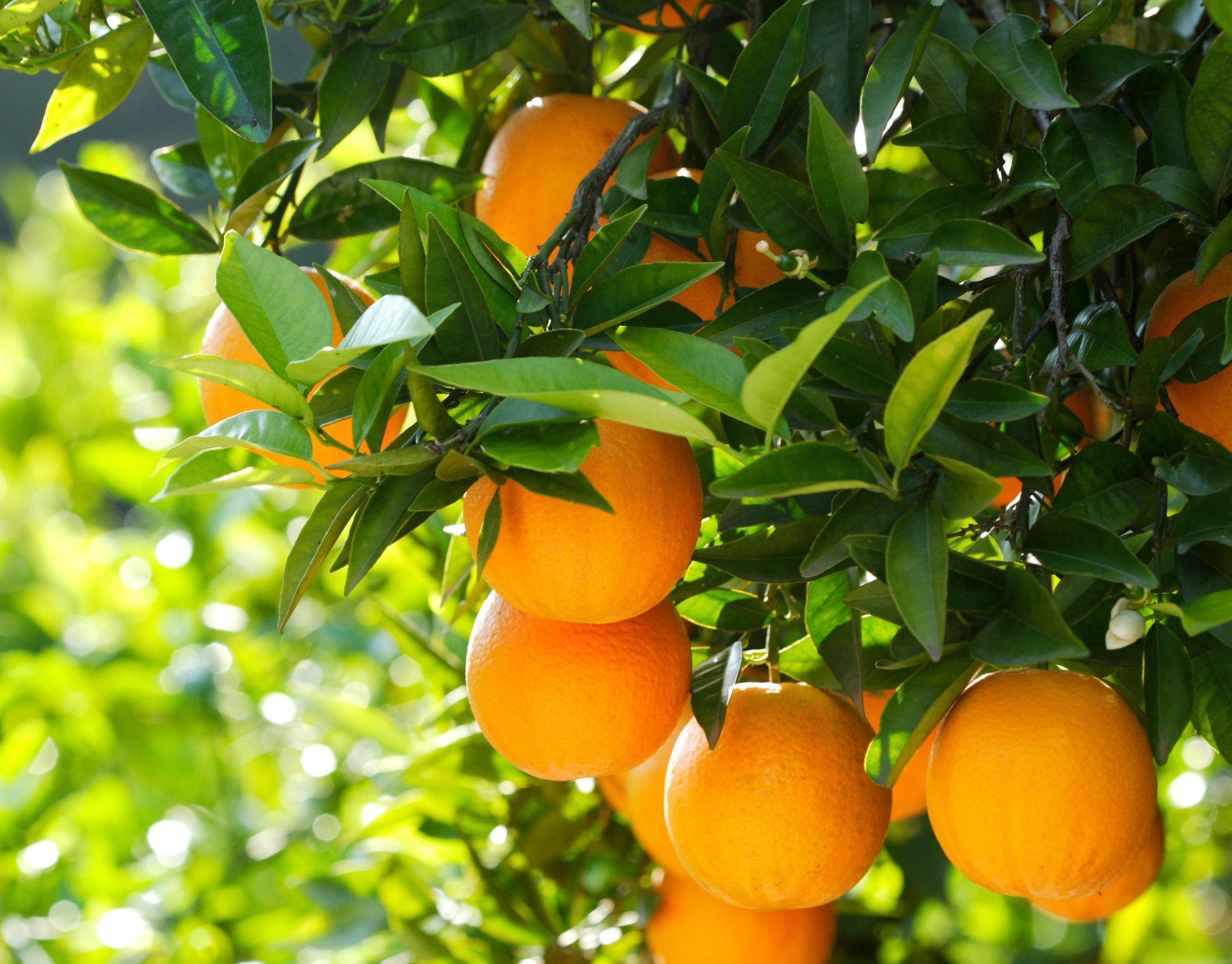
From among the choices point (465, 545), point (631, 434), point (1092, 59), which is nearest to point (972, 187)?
point (1092, 59)

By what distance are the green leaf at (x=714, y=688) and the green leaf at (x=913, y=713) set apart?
95 mm

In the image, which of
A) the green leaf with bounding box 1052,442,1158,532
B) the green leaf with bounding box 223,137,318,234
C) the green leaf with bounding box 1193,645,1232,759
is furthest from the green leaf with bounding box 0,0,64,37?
the green leaf with bounding box 1193,645,1232,759

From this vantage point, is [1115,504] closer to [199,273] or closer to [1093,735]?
[1093,735]

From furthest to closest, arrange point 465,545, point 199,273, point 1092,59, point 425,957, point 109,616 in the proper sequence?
point 199,273 < point 109,616 < point 425,957 < point 465,545 < point 1092,59

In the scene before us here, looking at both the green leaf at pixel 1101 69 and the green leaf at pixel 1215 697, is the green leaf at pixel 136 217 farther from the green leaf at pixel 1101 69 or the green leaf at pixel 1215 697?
the green leaf at pixel 1215 697

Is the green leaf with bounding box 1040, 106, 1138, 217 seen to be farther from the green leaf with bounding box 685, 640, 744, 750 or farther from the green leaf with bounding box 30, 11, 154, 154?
the green leaf with bounding box 30, 11, 154, 154

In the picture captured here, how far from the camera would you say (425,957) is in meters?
0.92

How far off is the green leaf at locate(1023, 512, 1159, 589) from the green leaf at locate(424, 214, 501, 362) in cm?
27

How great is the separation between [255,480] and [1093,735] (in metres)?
0.42

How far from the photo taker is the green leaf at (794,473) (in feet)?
1.43

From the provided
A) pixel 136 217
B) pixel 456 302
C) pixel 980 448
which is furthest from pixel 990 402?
pixel 136 217

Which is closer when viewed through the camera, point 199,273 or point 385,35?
point 385,35

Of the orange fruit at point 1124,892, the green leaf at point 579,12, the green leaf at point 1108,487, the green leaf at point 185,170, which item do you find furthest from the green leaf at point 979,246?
the green leaf at point 185,170

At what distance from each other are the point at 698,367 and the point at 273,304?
7.5 inches
